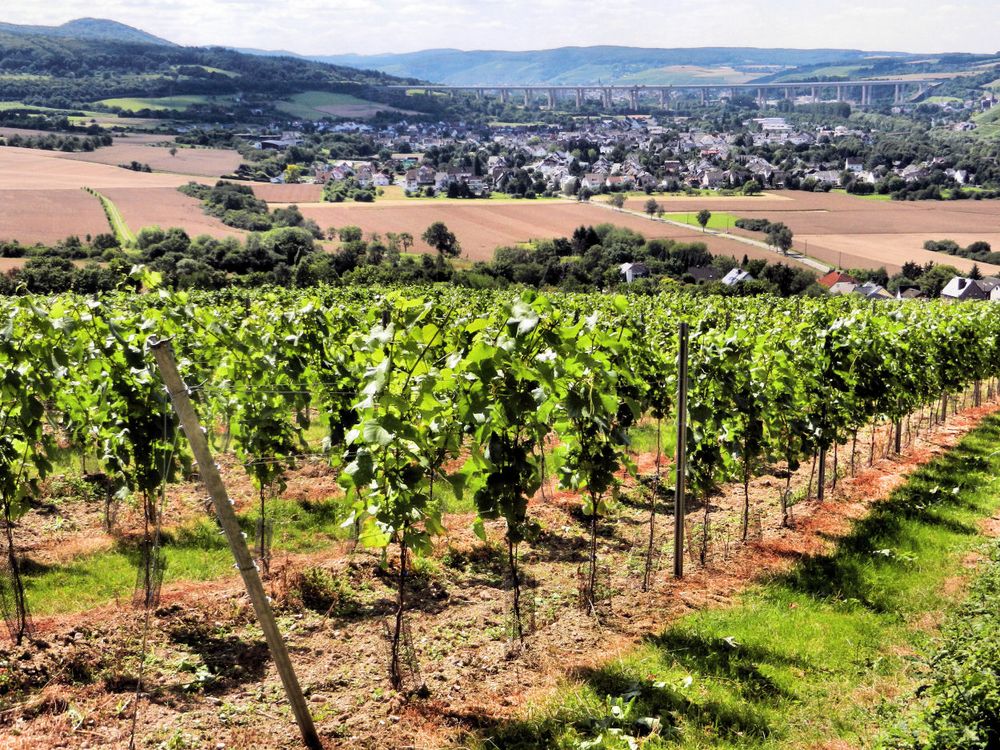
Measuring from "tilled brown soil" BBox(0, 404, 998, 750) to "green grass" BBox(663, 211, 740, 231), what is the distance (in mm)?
93751

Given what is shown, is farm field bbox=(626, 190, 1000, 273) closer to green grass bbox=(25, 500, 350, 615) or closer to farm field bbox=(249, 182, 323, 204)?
farm field bbox=(249, 182, 323, 204)

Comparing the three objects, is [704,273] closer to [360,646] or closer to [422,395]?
[360,646]

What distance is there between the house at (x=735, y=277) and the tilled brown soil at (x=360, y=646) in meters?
58.9

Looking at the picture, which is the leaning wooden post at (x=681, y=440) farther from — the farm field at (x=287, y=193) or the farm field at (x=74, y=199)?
the farm field at (x=287, y=193)

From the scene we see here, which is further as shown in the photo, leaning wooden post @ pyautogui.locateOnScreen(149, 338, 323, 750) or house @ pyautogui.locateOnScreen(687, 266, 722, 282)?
house @ pyautogui.locateOnScreen(687, 266, 722, 282)

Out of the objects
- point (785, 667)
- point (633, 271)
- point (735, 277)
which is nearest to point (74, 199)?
point (633, 271)

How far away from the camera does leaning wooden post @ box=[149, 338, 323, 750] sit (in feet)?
17.8

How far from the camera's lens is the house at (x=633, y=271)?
2904 inches

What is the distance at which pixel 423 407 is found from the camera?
6531 millimetres

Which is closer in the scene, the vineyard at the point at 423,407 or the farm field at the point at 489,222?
Answer: the vineyard at the point at 423,407

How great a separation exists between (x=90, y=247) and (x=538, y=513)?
6389 cm

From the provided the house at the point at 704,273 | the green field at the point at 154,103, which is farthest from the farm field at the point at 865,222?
the green field at the point at 154,103

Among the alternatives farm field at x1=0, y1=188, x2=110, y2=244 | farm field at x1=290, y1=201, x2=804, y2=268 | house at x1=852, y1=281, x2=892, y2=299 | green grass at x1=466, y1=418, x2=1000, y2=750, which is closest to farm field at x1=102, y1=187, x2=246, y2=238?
A: farm field at x1=0, y1=188, x2=110, y2=244

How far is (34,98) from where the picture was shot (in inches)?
6811
